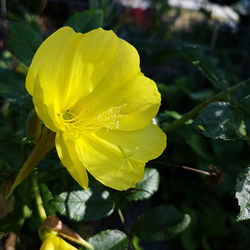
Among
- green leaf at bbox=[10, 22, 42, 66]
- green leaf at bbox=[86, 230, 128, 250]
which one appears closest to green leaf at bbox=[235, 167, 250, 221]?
green leaf at bbox=[86, 230, 128, 250]

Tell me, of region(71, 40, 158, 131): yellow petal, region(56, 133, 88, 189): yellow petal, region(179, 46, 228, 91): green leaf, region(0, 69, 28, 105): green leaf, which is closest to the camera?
region(56, 133, 88, 189): yellow petal

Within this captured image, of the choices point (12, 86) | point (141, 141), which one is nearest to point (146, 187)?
point (141, 141)

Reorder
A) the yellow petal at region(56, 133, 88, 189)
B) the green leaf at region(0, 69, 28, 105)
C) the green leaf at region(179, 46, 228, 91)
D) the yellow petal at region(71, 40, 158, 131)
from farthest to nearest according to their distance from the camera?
the green leaf at region(0, 69, 28, 105)
the green leaf at region(179, 46, 228, 91)
the yellow petal at region(71, 40, 158, 131)
the yellow petal at region(56, 133, 88, 189)

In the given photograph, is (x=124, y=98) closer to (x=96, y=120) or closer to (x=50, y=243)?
(x=96, y=120)

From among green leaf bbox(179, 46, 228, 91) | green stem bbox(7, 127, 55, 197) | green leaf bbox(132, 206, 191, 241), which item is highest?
green leaf bbox(179, 46, 228, 91)

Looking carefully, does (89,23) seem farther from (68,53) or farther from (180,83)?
(180,83)

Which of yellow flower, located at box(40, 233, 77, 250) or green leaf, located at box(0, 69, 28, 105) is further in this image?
green leaf, located at box(0, 69, 28, 105)

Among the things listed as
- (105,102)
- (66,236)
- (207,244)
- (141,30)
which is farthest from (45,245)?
(141,30)

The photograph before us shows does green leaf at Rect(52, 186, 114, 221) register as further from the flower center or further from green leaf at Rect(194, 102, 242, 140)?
green leaf at Rect(194, 102, 242, 140)
